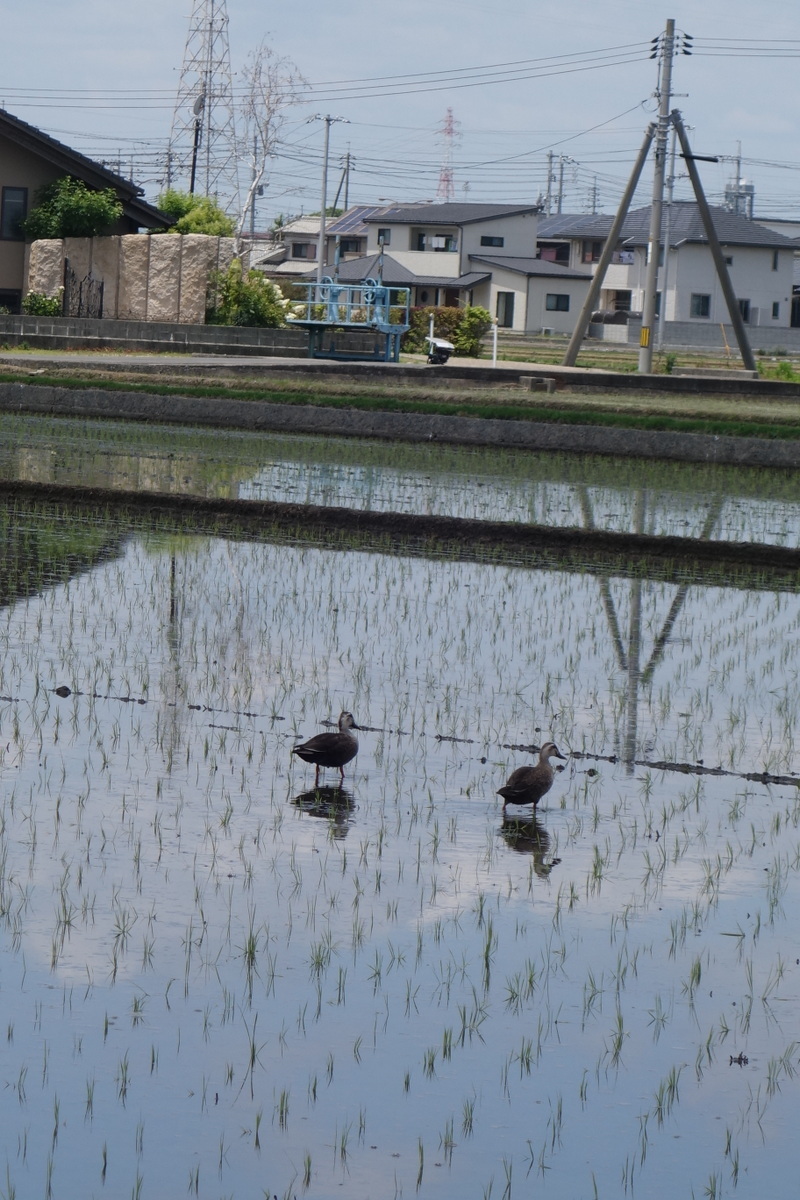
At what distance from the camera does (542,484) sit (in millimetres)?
16703

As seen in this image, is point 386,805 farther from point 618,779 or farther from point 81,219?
point 81,219

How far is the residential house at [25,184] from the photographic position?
3294 cm

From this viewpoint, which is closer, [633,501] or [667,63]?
[633,501]

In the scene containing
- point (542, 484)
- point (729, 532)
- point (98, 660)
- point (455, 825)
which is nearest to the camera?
point (455, 825)

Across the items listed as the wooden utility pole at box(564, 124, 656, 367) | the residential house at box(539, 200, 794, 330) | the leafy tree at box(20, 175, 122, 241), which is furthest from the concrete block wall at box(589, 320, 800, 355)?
the leafy tree at box(20, 175, 122, 241)

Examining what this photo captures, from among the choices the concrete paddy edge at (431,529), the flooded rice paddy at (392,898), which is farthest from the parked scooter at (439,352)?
the flooded rice paddy at (392,898)

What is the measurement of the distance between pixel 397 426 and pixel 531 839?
15.9 metres

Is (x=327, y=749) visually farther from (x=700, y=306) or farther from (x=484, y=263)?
(x=700, y=306)

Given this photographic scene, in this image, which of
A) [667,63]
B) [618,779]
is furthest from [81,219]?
[618,779]

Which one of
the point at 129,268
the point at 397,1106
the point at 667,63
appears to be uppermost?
the point at 667,63

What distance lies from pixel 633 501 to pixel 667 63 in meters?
16.7

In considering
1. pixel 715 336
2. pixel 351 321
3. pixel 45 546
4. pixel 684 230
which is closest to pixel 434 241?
pixel 684 230

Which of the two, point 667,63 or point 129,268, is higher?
point 667,63

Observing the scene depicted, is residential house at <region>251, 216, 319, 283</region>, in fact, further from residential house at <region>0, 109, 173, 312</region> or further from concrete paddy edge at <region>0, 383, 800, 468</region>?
concrete paddy edge at <region>0, 383, 800, 468</region>
